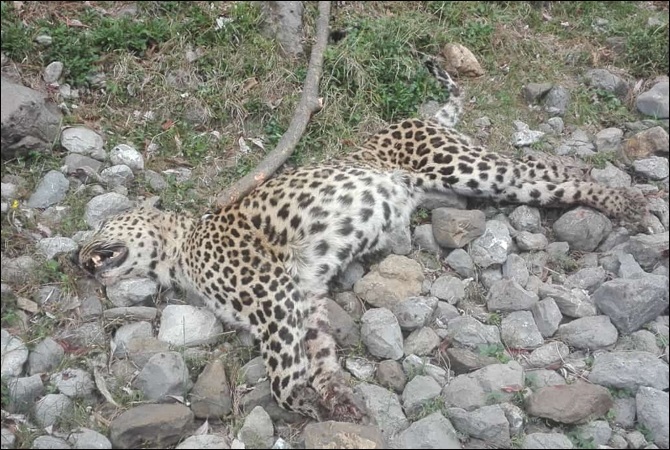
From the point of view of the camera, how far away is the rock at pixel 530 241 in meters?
6.96

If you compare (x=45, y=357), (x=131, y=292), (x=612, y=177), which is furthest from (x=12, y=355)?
(x=612, y=177)

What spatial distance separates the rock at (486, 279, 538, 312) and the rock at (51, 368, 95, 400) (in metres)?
3.19

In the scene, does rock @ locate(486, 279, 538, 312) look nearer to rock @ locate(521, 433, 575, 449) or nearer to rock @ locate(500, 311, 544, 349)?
rock @ locate(500, 311, 544, 349)

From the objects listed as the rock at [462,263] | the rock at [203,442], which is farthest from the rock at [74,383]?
the rock at [462,263]

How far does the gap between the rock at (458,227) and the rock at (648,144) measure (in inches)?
71.1

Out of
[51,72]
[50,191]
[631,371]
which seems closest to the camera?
[631,371]

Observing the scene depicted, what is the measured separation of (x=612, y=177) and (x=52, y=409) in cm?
525

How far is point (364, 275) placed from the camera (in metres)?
7.01

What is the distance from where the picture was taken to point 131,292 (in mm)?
6660

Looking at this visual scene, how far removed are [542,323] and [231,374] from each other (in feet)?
8.02

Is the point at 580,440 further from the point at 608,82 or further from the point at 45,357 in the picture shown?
the point at 608,82

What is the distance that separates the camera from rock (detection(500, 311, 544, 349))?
20.2 ft

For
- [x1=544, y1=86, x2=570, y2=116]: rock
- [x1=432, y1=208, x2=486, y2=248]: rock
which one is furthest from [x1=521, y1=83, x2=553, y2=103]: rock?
[x1=432, y1=208, x2=486, y2=248]: rock

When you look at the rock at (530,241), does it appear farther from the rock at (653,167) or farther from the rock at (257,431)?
the rock at (257,431)
